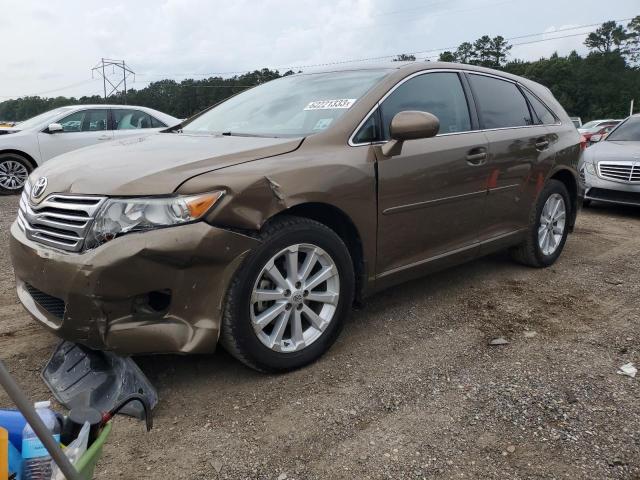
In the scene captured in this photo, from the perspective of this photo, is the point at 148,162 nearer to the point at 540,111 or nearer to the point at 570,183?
the point at 540,111

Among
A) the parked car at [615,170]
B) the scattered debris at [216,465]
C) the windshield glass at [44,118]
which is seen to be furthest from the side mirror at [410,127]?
the windshield glass at [44,118]

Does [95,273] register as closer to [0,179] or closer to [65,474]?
[65,474]

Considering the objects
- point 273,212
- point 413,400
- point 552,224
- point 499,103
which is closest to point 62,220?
point 273,212

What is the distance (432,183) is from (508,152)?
99 cm

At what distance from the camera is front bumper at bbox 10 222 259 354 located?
227 centimetres

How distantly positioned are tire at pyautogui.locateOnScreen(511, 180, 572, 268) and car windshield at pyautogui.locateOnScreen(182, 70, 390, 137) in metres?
1.89

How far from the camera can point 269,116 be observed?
3.44 metres

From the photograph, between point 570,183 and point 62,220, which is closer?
point 62,220

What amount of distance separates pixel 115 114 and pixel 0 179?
218 centimetres

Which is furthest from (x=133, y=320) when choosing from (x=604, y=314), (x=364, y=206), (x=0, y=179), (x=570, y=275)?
(x=0, y=179)

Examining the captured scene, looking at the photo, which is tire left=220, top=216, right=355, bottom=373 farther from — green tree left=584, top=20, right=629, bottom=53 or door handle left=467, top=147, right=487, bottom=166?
green tree left=584, top=20, right=629, bottom=53

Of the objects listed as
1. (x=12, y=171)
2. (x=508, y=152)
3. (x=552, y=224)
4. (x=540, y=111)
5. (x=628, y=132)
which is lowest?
(x=552, y=224)

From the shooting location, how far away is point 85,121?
9359 mm

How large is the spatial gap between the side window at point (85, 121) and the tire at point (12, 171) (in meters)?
0.89
